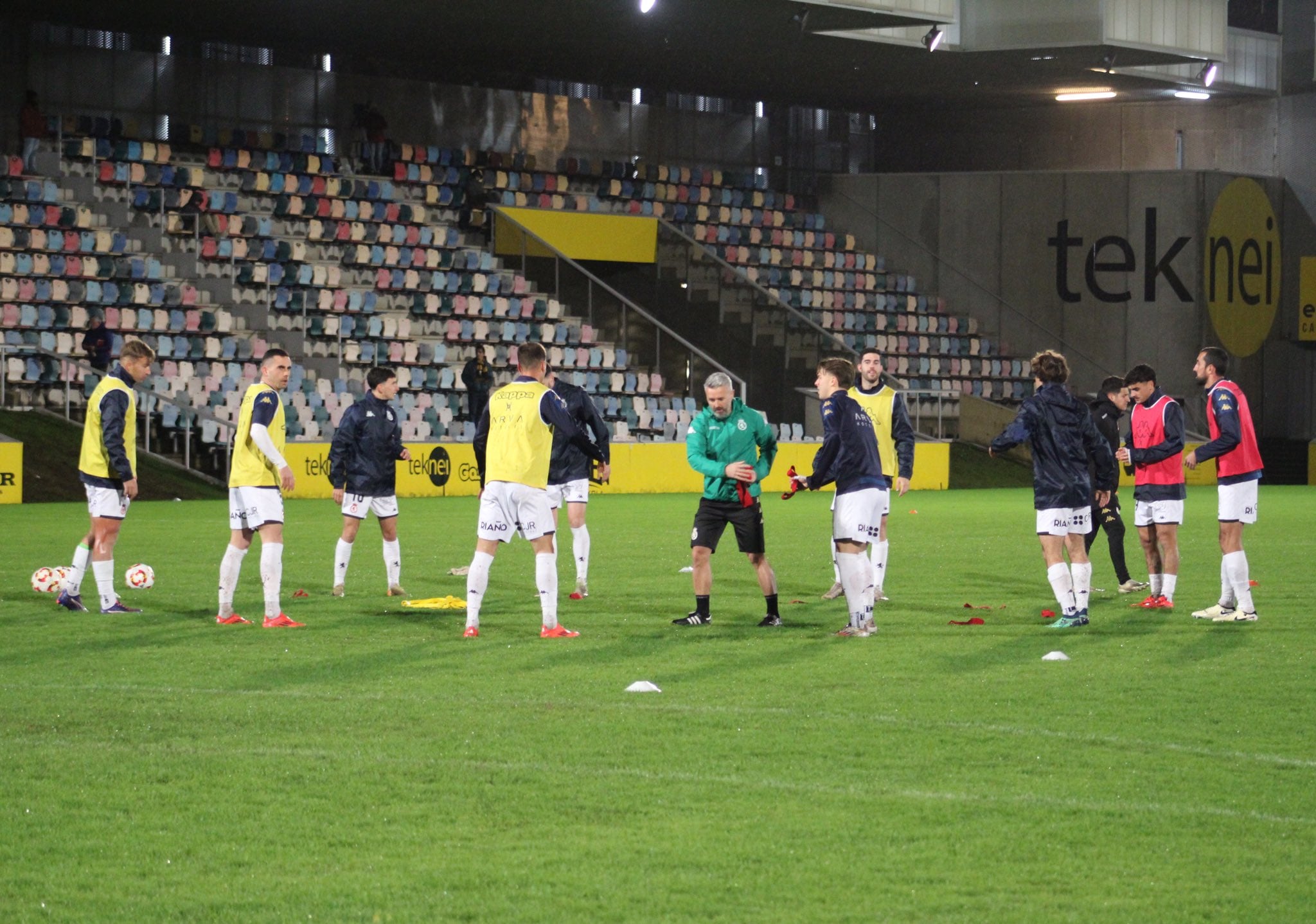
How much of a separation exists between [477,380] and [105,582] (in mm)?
19840

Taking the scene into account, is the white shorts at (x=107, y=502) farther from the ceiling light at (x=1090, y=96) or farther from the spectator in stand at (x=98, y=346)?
the ceiling light at (x=1090, y=96)

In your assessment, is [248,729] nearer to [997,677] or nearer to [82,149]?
[997,677]

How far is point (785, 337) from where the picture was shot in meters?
37.8

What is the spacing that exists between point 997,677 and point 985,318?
124ft

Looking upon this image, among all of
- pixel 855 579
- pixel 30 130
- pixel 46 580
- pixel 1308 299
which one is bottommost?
pixel 46 580

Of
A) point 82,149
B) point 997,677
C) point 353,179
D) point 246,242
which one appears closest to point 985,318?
point 353,179

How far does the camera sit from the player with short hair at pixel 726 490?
12344 mm

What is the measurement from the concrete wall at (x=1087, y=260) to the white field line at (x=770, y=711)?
37501mm

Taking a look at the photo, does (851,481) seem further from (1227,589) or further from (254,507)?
(254,507)

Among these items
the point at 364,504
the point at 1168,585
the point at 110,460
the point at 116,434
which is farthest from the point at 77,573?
the point at 1168,585

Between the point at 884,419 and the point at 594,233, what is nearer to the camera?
the point at 884,419

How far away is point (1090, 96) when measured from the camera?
44469 mm

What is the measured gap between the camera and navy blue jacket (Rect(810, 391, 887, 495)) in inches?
466

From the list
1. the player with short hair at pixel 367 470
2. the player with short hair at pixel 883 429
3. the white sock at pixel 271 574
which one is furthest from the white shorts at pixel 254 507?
the player with short hair at pixel 883 429
